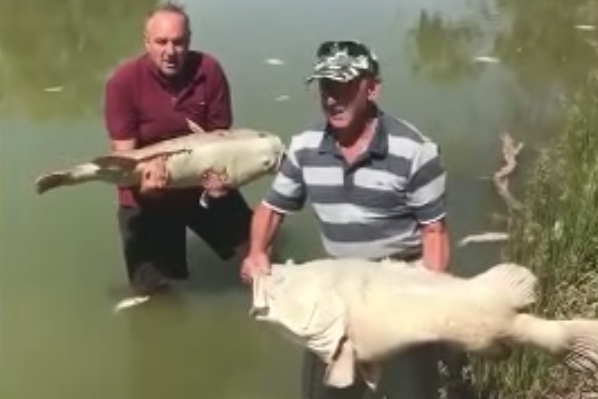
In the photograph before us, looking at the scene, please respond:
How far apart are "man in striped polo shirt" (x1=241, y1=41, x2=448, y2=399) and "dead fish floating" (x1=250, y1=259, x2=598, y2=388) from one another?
13 centimetres

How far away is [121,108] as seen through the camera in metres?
5.44

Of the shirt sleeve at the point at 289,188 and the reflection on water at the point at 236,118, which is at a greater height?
the shirt sleeve at the point at 289,188

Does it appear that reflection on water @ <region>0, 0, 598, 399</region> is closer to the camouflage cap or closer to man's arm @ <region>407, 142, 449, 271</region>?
man's arm @ <region>407, 142, 449, 271</region>

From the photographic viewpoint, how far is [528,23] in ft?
31.7

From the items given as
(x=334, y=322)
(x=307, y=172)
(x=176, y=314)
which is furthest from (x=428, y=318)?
(x=176, y=314)

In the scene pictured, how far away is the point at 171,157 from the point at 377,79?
152 cm

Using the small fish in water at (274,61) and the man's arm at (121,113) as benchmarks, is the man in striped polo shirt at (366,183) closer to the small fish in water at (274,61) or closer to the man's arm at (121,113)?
the man's arm at (121,113)

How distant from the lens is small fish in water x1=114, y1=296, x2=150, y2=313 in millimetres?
5727

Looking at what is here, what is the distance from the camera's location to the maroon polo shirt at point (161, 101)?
5457mm

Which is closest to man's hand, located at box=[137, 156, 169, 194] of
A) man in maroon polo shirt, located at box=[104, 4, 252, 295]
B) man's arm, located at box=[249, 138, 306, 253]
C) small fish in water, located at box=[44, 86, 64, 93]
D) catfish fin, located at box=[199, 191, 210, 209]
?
man in maroon polo shirt, located at box=[104, 4, 252, 295]

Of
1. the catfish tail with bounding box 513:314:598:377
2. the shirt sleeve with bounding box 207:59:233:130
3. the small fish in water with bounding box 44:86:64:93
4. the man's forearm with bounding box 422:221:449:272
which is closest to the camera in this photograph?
the catfish tail with bounding box 513:314:598:377

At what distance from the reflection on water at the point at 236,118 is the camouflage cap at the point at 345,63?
1.59 meters

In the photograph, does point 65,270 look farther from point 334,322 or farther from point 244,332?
point 334,322

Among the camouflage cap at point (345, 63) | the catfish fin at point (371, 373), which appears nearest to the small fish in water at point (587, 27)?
the camouflage cap at point (345, 63)
